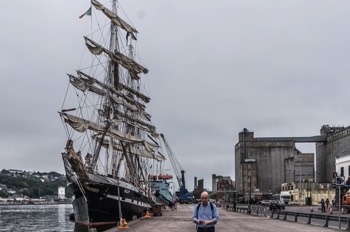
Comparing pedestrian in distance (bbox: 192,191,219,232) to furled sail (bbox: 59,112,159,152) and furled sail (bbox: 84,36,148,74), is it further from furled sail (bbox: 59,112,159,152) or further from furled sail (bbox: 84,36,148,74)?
furled sail (bbox: 84,36,148,74)

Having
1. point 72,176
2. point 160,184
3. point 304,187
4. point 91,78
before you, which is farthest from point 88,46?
point 304,187

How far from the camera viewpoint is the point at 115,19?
224ft

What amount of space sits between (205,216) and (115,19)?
57.0 meters

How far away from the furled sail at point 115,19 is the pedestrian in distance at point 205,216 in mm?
53499

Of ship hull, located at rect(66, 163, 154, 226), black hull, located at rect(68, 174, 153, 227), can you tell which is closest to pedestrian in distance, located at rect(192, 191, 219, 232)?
ship hull, located at rect(66, 163, 154, 226)

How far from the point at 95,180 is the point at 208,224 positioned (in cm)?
3641

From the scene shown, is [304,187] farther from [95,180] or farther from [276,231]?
[276,231]

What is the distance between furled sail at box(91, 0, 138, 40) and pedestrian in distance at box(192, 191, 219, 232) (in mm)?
53499

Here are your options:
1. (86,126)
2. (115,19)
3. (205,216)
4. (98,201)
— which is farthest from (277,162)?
(205,216)

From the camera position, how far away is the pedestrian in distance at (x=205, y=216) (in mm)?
13438

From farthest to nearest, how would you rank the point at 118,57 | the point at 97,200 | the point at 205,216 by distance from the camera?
the point at 118,57, the point at 97,200, the point at 205,216

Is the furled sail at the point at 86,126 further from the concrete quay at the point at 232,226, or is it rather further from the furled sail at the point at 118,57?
the concrete quay at the point at 232,226

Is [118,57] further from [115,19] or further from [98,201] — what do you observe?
[98,201]

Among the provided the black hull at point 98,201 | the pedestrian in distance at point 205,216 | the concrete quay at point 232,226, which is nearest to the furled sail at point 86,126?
the black hull at point 98,201
